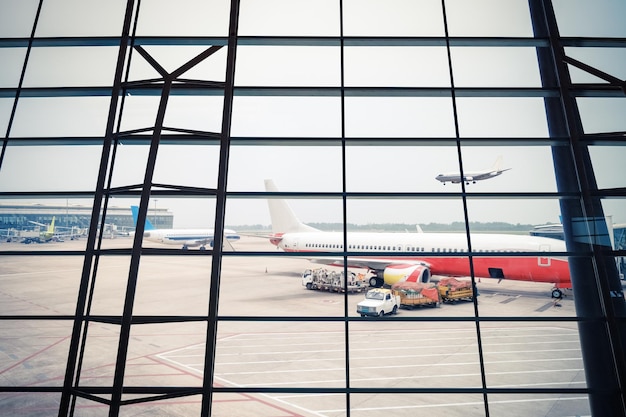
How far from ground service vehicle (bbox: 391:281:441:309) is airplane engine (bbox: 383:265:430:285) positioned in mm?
345

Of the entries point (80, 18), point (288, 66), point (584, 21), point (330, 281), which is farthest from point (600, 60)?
point (330, 281)

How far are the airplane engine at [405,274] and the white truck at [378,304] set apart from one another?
2.82 metres

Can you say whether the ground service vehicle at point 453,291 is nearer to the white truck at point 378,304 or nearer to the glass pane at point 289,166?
the white truck at point 378,304

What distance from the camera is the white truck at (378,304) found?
1159cm

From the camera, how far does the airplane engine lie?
15.4 metres

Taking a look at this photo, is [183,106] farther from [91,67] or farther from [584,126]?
[584,126]

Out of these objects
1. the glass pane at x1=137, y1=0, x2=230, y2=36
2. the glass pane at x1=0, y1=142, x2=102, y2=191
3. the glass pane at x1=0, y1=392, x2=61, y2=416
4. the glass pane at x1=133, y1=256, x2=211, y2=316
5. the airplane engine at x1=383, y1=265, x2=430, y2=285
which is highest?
the glass pane at x1=137, y1=0, x2=230, y2=36

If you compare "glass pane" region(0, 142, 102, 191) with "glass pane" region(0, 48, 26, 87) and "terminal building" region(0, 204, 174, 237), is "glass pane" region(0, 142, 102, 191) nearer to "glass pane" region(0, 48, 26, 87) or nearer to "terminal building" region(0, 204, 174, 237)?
"terminal building" region(0, 204, 174, 237)

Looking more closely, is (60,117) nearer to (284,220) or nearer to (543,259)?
(284,220)

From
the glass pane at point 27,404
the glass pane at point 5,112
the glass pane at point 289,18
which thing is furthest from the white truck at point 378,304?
the glass pane at point 5,112

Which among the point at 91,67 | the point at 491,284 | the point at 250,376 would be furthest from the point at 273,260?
the point at 91,67

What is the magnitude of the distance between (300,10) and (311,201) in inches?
120

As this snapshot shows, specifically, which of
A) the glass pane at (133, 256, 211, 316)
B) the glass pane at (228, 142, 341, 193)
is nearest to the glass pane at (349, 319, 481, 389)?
the glass pane at (228, 142, 341, 193)

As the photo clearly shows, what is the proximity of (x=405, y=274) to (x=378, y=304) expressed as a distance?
4343mm
